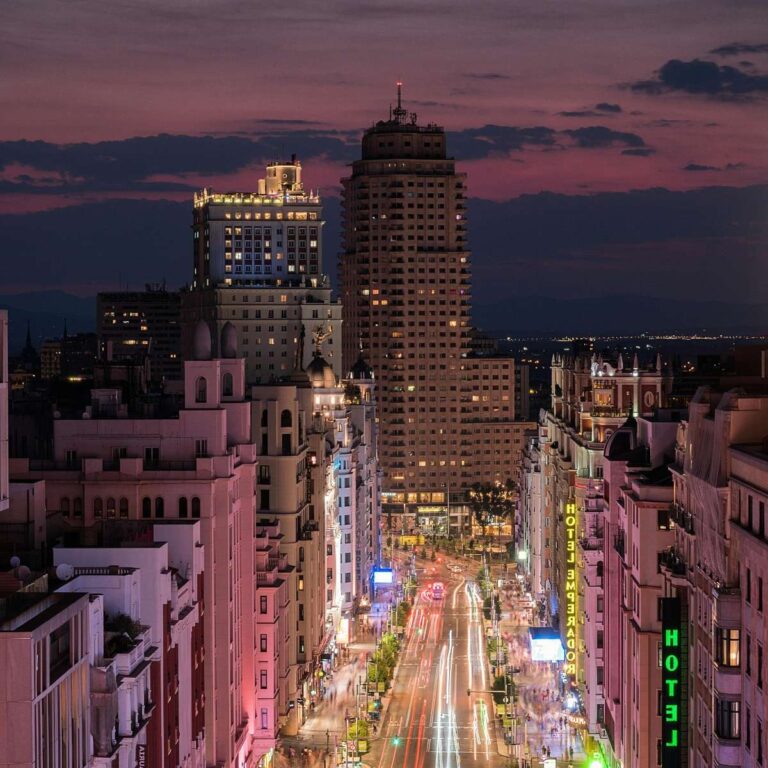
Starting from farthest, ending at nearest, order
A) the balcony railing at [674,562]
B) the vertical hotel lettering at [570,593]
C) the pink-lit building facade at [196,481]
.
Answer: the vertical hotel lettering at [570,593] → the pink-lit building facade at [196,481] → the balcony railing at [674,562]

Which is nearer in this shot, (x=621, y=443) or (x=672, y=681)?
(x=672, y=681)

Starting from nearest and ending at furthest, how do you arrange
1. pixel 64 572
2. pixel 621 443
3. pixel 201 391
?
pixel 64 572 < pixel 201 391 < pixel 621 443

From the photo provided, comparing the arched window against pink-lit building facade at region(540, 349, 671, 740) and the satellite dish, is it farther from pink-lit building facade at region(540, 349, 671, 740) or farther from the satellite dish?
the satellite dish

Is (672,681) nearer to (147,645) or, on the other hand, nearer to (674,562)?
(674,562)

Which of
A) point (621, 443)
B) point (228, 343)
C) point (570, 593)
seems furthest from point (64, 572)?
point (570, 593)

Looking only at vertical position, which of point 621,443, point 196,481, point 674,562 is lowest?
point 674,562

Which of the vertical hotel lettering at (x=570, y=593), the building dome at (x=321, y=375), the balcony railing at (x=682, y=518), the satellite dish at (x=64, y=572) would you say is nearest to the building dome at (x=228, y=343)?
the balcony railing at (x=682, y=518)

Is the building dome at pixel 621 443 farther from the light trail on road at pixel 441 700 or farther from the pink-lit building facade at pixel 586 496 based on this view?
the light trail on road at pixel 441 700
